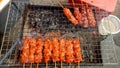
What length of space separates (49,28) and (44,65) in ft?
2.69

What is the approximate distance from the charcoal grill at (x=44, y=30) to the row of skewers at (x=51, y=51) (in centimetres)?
20

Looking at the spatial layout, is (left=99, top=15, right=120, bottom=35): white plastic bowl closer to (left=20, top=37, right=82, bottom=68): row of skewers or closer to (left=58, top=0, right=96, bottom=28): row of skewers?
(left=58, top=0, right=96, bottom=28): row of skewers

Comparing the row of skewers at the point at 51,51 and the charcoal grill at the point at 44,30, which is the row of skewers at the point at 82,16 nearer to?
the charcoal grill at the point at 44,30

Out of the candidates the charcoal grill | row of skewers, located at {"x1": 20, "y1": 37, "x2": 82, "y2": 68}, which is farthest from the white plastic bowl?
row of skewers, located at {"x1": 20, "y1": 37, "x2": 82, "y2": 68}

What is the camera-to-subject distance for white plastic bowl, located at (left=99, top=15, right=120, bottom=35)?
12.5 ft

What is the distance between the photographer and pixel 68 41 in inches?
138

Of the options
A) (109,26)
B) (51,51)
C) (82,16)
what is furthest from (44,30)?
(109,26)

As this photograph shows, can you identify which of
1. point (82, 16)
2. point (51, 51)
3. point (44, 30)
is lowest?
point (51, 51)

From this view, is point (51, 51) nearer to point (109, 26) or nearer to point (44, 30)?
point (44, 30)

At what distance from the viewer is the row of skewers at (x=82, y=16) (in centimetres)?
384

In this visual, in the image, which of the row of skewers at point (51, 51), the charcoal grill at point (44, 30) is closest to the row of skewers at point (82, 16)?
the charcoal grill at point (44, 30)

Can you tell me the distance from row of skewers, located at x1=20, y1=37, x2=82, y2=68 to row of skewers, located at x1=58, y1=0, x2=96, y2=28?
45cm

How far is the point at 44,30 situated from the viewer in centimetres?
387

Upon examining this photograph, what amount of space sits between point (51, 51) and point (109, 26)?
1.36 metres
